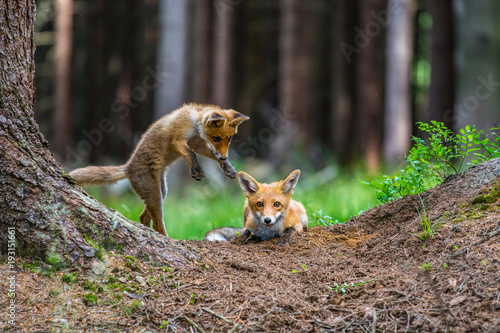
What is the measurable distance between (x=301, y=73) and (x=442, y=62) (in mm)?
4127

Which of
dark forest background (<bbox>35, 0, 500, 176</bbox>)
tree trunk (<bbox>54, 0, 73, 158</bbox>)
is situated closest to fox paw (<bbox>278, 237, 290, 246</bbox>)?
dark forest background (<bbox>35, 0, 500, 176</bbox>)

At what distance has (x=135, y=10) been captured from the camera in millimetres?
26250

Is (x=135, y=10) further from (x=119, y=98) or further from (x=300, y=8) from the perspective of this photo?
(x=300, y=8)

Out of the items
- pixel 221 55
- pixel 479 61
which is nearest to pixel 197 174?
pixel 479 61

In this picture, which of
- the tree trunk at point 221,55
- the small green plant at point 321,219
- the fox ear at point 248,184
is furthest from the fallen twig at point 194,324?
the tree trunk at point 221,55

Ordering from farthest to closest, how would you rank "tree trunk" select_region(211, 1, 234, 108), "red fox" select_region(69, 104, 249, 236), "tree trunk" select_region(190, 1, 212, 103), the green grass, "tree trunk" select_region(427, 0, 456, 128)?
1. "tree trunk" select_region(211, 1, 234, 108)
2. "tree trunk" select_region(190, 1, 212, 103)
3. "tree trunk" select_region(427, 0, 456, 128)
4. the green grass
5. "red fox" select_region(69, 104, 249, 236)

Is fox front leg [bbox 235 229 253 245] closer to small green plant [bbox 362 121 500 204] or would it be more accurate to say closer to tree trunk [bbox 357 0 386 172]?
small green plant [bbox 362 121 500 204]

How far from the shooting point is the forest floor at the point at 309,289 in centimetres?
320

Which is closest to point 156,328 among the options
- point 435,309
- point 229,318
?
point 229,318

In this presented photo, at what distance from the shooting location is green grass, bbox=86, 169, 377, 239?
7258 millimetres

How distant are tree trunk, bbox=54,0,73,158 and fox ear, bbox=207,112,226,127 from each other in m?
14.2

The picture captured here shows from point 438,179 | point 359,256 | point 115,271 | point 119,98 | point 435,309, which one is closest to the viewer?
point 435,309

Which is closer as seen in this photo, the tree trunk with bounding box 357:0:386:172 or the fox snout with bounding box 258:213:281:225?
the fox snout with bounding box 258:213:281:225

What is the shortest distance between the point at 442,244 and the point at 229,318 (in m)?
1.85
